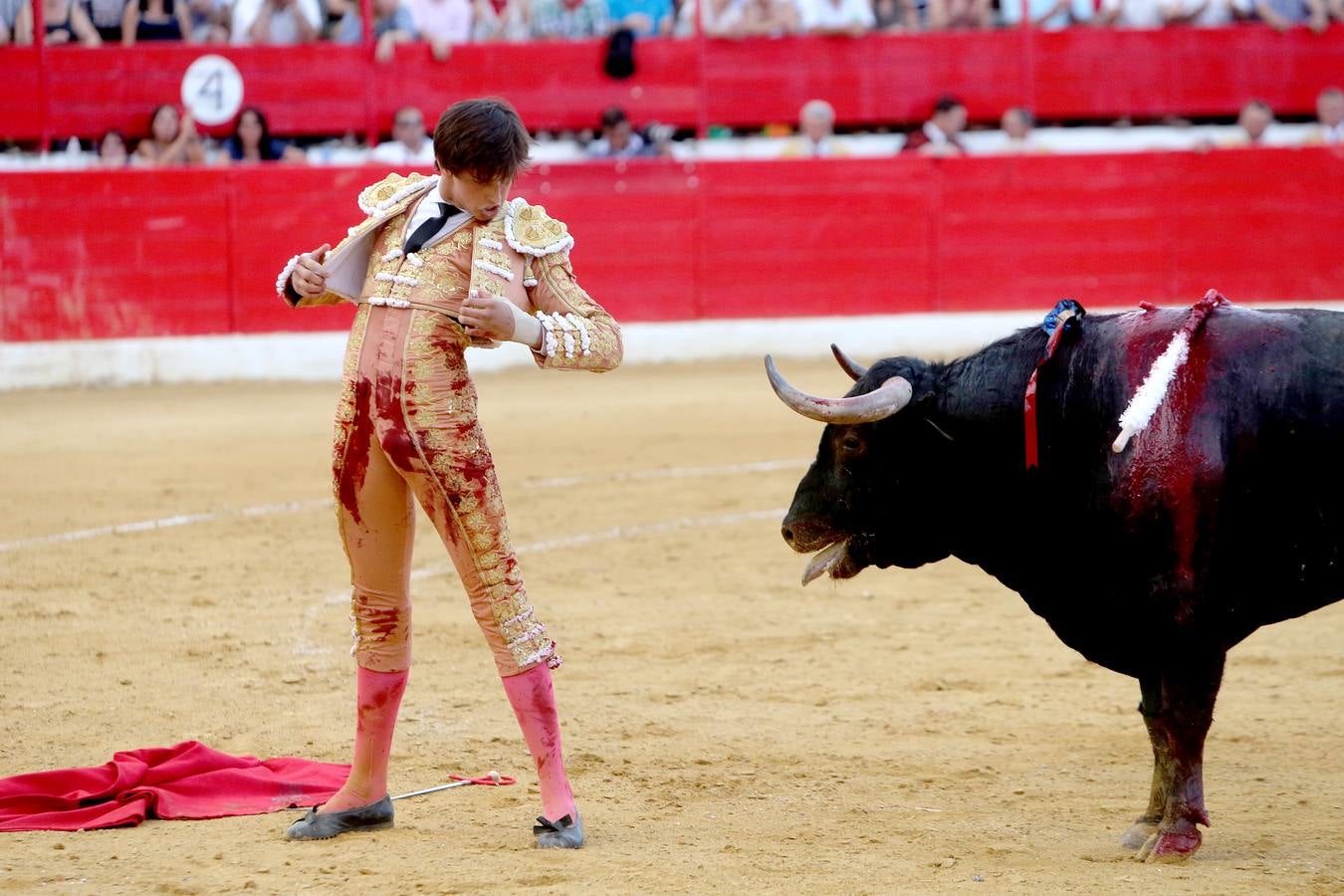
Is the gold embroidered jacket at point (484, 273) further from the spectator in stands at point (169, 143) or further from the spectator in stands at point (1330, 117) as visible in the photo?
the spectator in stands at point (1330, 117)

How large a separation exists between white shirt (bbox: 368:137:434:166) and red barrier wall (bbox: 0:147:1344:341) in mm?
270

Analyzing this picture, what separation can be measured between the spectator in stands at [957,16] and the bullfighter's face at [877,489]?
9.86 m

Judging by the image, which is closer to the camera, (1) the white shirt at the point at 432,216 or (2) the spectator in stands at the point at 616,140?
(1) the white shirt at the point at 432,216

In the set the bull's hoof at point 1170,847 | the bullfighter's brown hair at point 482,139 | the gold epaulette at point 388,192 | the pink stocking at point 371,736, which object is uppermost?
the bullfighter's brown hair at point 482,139

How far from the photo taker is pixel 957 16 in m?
12.9

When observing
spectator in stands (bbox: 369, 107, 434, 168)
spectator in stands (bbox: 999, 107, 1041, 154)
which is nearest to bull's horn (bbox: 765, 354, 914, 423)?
spectator in stands (bbox: 369, 107, 434, 168)

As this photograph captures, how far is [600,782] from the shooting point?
386 cm

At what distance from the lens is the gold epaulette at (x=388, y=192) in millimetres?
3402

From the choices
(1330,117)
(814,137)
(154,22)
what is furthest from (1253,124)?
(154,22)

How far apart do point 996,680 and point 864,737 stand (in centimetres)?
70

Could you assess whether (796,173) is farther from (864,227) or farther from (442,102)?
(442,102)

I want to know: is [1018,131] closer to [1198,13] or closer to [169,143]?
[1198,13]

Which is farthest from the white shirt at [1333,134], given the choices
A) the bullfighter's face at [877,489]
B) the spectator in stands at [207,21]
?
the bullfighter's face at [877,489]

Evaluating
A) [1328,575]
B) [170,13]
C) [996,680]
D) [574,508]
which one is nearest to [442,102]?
[170,13]
